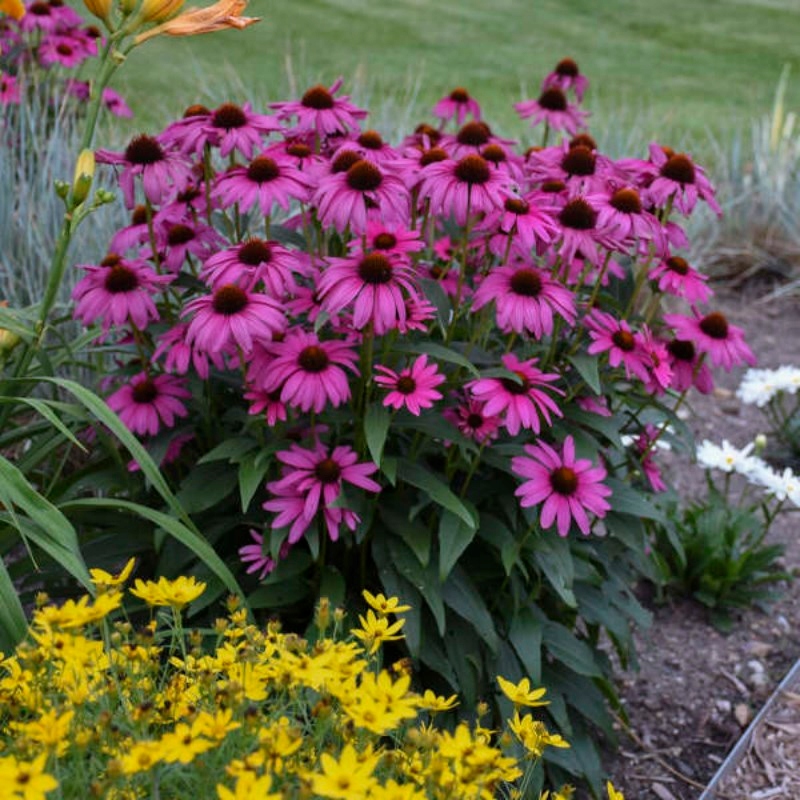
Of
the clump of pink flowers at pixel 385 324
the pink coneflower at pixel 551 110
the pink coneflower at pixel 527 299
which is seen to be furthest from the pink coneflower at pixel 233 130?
the pink coneflower at pixel 551 110

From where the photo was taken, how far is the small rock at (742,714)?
109 inches

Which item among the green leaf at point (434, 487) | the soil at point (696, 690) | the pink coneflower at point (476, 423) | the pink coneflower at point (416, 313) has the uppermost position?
the pink coneflower at point (416, 313)

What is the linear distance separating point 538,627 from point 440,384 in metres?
0.48

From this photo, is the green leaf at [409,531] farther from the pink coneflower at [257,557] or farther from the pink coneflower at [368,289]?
the pink coneflower at [368,289]

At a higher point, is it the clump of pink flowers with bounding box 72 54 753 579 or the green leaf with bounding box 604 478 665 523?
the clump of pink flowers with bounding box 72 54 753 579

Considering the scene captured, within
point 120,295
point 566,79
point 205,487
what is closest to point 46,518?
point 205,487

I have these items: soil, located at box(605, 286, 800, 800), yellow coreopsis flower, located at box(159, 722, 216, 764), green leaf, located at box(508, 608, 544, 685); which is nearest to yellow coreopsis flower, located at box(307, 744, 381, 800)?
yellow coreopsis flower, located at box(159, 722, 216, 764)

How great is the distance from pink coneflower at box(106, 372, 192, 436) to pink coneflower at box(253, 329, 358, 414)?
0.71 ft

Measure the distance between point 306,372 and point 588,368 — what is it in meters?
0.52

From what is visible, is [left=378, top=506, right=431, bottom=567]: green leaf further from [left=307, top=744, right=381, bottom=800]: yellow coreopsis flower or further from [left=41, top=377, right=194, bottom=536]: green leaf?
[left=307, top=744, right=381, bottom=800]: yellow coreopsis flower

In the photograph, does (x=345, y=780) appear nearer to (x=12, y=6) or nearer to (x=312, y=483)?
(x=312, y=483)

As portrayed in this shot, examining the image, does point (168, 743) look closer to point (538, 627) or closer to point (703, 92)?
point (538, 627)

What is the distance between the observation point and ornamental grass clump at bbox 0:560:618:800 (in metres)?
1.19

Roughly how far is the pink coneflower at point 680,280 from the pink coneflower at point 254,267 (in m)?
0.70
